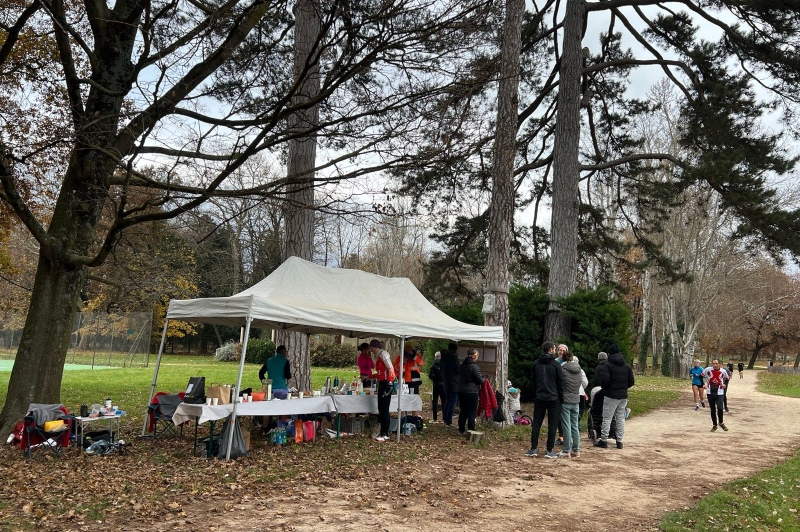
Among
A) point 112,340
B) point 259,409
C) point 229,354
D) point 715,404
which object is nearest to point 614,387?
point 715,404

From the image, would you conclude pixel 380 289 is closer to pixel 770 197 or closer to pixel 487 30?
pixel 487 30

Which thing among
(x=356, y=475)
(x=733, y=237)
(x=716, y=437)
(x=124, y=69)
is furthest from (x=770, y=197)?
(x=124, y=69)

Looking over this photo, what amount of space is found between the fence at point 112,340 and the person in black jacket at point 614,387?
2208 centimetres

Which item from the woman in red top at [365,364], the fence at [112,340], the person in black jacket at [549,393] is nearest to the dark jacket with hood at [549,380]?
the person in black jacket at [549,393]

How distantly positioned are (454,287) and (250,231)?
1704 cm

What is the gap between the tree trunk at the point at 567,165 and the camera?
17.4 metres

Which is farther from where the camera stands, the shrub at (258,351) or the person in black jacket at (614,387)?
the shrub at (258,351)

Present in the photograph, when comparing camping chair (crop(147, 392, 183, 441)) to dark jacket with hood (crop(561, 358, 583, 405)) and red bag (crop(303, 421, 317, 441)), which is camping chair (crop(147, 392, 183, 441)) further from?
dark jacket with hood (crop(561, 358, 583, 405))

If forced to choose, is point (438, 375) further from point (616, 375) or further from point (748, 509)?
point (748, 509)

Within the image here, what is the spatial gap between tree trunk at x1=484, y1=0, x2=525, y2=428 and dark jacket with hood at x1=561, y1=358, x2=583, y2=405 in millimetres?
3347

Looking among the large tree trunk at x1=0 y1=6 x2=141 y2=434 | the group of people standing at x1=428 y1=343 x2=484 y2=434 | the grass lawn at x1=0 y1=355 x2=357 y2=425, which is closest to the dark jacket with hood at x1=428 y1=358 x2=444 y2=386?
the group of people standing at x1=428 y1=343 x2=484 y2=434

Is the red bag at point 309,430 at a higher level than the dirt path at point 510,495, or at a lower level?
higher

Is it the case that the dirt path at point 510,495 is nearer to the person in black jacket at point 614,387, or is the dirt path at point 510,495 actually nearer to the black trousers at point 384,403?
the person in black jacket at point 614,387

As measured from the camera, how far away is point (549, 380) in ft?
30.7
